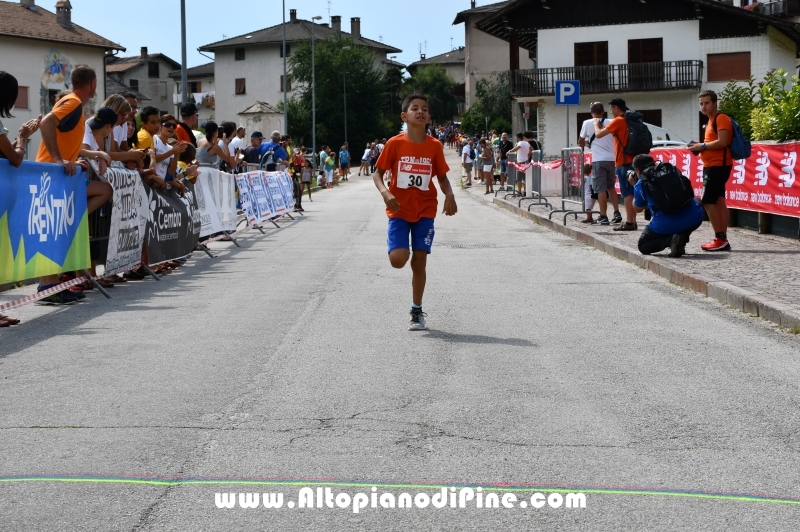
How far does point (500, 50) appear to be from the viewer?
101m

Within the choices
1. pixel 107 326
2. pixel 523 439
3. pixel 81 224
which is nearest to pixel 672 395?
pixel 523 439

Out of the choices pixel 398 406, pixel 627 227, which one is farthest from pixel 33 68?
pixel 398 406

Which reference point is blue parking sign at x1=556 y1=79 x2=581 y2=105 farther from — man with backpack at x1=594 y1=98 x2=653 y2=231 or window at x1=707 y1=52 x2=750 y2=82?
window at x1=707 y1=52 x2=750 y2=82

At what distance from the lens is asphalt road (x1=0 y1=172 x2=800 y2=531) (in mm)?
4133

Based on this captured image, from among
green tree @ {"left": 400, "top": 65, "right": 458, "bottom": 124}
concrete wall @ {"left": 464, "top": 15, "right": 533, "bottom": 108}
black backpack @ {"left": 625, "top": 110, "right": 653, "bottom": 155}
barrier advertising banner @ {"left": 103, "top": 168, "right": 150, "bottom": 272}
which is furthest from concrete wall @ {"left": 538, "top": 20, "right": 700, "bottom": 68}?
green tree @ {"left": 400, "top": 65, "right": 458, "bottom": 124}

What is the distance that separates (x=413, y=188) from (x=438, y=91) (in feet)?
436

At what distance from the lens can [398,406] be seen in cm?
579

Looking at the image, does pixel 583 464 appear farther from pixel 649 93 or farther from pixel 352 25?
pixel 352 25

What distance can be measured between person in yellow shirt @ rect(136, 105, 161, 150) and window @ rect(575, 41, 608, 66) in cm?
4715

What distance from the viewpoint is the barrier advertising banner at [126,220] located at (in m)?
11.5

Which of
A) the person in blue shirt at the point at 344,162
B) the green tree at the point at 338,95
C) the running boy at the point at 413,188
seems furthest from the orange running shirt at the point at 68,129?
the green tree at the point at 338,95

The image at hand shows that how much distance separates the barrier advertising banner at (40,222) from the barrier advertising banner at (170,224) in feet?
6.91

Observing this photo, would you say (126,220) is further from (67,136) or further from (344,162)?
(344,162)

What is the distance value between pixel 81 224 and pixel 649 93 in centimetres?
5115
